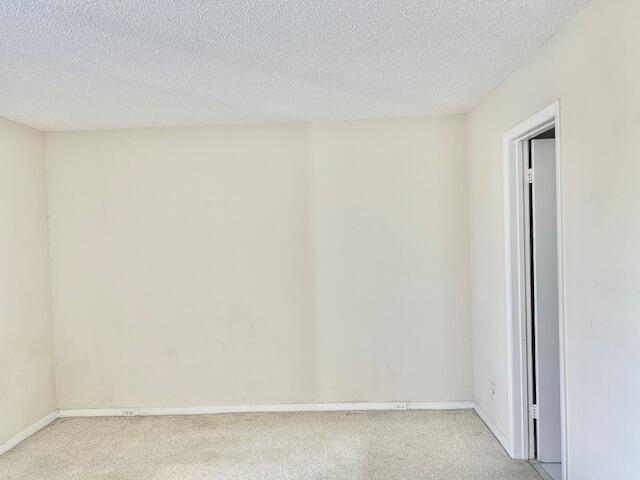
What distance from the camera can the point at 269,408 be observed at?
389 cm

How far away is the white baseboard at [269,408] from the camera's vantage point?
3.83m

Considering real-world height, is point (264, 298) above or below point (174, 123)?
below

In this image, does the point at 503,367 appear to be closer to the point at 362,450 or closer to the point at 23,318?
the point at 362,450

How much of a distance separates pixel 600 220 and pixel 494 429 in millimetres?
1962

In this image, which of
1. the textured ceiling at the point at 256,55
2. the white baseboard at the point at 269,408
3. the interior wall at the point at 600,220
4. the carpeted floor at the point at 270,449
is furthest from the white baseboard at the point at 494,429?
the textured ceiling at the point at 256,55

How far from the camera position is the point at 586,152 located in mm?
2012

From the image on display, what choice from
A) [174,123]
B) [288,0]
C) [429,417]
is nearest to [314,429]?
[429,417]

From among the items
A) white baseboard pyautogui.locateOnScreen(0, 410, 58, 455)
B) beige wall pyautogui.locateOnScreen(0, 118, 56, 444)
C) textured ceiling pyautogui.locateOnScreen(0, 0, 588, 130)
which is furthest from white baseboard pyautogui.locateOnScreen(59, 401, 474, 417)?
textured ceiling pyautogui.locateOnScreen(0, 0, 588, 130)

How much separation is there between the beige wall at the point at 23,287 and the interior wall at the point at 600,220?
139 inches

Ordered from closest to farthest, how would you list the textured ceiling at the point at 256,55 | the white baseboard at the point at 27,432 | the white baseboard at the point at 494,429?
the textured ceiling at the point at 256,55
the white baseboard at the point at 494,429
the white baseboard at the point at 27,432

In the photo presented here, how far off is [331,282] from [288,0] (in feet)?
7.85

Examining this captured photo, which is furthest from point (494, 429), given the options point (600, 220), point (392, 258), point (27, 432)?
point (27, 432)

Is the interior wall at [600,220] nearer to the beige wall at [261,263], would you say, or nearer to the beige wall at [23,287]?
the beige wall at [261,263]

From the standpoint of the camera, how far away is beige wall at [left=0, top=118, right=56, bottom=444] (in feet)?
11.1
